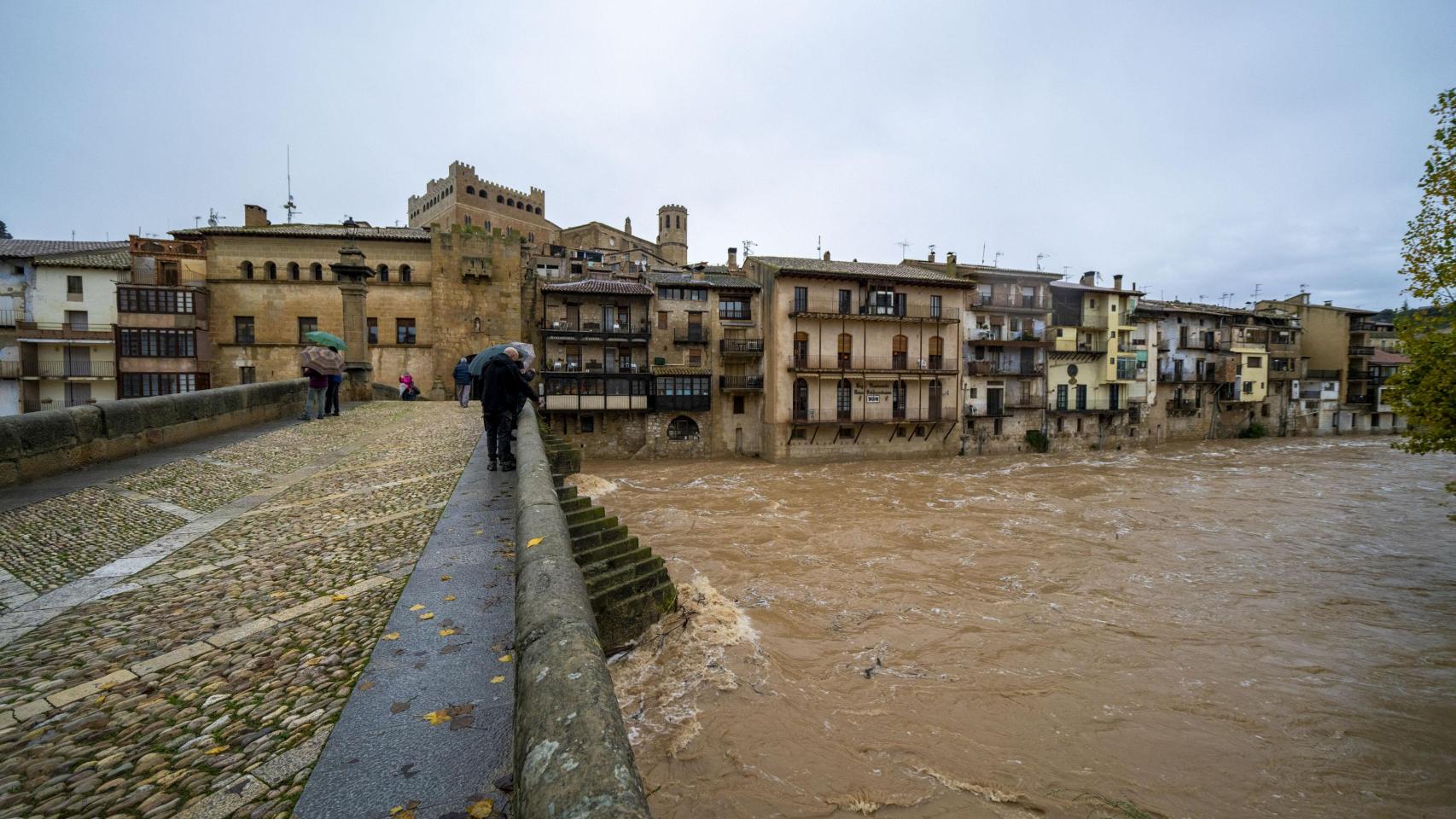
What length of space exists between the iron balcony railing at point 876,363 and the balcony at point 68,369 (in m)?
35.7

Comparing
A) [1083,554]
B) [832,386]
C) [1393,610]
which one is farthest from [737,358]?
[1393,610]

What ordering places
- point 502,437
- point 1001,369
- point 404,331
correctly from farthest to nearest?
point 1001,369
point 404,331
point 502,437

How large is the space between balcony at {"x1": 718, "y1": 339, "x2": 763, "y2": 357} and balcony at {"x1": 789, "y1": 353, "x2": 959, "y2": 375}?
→ 79.9 inches

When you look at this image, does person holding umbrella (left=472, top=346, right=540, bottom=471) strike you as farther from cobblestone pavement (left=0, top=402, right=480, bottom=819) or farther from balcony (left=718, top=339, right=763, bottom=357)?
balcony (left=718, top=339, right=763, bottom=357)

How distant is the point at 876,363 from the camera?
107 ft

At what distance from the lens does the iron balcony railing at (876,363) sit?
31.6 meters

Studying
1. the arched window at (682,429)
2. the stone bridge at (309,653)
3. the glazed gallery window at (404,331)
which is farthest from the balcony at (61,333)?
the stone bridge at (309,653)

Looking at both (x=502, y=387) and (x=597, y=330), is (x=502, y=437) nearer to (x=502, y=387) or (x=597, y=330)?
(x=502, y=387)

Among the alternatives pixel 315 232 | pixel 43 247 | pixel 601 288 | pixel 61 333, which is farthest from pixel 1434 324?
pixel 43 247

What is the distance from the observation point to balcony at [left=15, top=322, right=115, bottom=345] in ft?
94.8

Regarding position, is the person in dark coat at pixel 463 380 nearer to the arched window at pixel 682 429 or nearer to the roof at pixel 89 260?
the arched window at pixel 682 429

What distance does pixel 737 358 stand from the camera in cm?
3231

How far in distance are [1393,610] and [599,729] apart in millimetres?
17339

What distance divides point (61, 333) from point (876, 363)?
42380 mm
